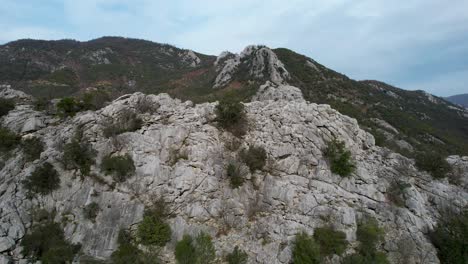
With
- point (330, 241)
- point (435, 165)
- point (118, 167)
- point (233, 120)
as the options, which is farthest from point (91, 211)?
point (435, 165)

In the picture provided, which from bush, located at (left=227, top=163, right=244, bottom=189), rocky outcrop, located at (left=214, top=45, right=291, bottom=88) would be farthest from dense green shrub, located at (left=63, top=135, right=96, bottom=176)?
rocky outcrop, located at (left=214, top=45, right=291, bottom=88)

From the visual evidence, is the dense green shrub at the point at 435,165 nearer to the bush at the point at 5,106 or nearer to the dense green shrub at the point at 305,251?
the dense green shrub at the point at 305,251

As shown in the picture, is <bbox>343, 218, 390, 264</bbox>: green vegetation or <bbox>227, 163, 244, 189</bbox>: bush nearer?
<bbox>343, 218, 390, 264</bbox>: green vegetation

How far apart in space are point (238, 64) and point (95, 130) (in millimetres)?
49252

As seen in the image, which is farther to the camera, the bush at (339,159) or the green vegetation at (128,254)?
the bush at (339,159)

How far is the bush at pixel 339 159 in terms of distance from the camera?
22.2 m

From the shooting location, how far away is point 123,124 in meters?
23.4

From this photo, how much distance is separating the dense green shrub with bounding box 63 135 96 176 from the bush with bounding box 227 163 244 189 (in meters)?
9.90

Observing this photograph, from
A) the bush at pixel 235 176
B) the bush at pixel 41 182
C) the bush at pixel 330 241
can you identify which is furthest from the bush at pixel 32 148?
the bush at pixel 330 241

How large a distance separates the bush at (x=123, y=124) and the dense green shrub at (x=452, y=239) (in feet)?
75.4

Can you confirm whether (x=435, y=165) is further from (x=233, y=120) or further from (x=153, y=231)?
(x=153, y=231)

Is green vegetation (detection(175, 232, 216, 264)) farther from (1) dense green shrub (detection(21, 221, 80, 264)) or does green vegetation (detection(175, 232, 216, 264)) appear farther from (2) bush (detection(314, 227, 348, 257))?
(2) bush (detection(314, 227, 348, 257))

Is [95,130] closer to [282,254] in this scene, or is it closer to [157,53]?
[282,254]

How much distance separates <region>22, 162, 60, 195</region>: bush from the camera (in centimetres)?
1988
